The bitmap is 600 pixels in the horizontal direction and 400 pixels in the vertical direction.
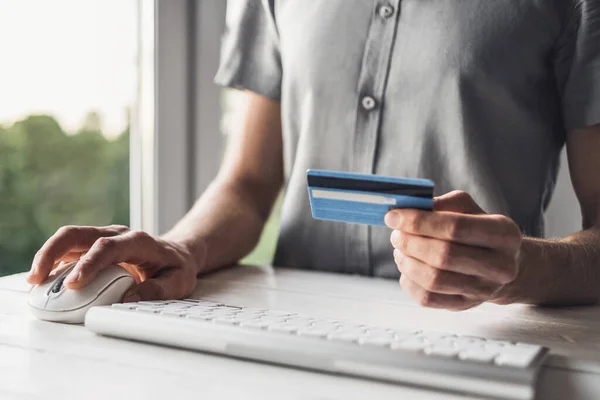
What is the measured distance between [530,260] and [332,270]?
1.36 ft

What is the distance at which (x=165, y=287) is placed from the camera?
80 cm

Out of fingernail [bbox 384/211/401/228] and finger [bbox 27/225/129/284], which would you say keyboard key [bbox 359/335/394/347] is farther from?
finger [bbox 27/225/129/284]

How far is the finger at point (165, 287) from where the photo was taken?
2.52 ft

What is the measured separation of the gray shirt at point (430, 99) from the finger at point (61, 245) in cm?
40

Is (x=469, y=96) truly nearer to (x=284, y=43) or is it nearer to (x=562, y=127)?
(x=562, y=127)

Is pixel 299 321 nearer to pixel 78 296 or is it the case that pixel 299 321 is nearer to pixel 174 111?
pixel 78 296

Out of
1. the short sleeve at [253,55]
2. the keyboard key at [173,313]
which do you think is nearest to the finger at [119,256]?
the keyboard key at [173,313]

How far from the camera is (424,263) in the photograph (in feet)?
2.28

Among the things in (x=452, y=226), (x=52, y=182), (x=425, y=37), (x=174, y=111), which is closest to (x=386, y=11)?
(x=425, y=37)

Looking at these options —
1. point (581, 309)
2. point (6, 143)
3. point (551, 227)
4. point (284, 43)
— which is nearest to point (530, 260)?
point (581, 309)

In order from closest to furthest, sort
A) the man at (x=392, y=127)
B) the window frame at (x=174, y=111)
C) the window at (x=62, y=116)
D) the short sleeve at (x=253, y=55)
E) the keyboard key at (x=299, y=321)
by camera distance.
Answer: the keyboard key at (x=299, y=321) → the man at (x=392, y=127) → the short sleeve at (x=253, y=55) → the window at (x=62, y=116) → the window frame at (x=174, y=111)

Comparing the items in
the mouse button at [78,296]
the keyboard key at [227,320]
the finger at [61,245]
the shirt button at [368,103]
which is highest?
the shirt button at [368,103]

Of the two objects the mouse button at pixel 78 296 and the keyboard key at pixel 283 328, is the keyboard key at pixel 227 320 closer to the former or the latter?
the keyboard key at pixel 283 328

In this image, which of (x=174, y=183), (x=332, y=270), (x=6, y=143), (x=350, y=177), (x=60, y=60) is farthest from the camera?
(x=174, y=183)
